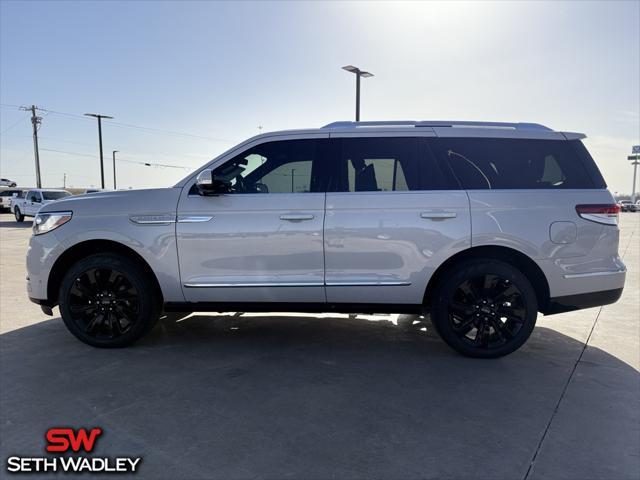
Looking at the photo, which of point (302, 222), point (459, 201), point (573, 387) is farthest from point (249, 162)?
point (573, 387)

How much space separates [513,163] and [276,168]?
215 centimetres

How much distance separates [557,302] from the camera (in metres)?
4.03

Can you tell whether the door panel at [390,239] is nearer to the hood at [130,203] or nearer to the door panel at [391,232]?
the door panel at [391,232]

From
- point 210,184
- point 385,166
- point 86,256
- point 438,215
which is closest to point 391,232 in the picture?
point 438,215

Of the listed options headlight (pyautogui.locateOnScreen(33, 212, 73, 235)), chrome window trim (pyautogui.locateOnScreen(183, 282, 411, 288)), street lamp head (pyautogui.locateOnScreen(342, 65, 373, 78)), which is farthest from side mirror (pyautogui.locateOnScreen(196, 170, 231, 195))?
street lamp head (pyautogui.locateOnScreen(342, 65, 373, 78))

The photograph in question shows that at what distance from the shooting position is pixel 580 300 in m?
4.02

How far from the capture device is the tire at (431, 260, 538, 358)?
3.97m

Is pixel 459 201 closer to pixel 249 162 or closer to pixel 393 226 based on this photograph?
pixel 393 226

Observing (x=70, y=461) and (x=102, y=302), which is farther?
(x=102, y=302)

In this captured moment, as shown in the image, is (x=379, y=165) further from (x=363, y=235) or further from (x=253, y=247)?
(x=253, y=247)

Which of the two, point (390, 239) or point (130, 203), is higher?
point (130, 203)

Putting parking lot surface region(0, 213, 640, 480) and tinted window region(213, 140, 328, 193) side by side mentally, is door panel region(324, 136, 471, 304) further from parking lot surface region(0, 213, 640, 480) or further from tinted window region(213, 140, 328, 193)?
parking lot surface region(0, 213, 640, 480)

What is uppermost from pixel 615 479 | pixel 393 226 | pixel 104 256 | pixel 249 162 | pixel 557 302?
pixel 249 162

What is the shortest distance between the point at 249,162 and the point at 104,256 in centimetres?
160
